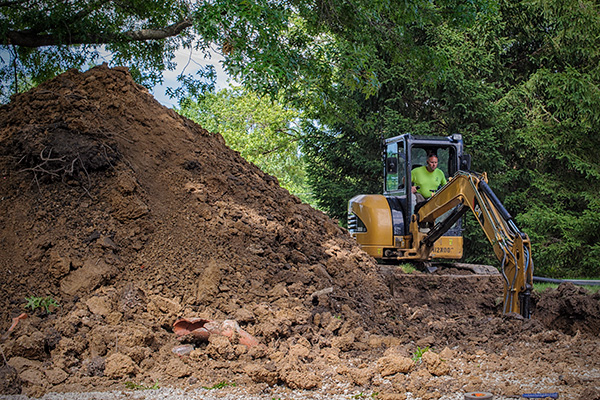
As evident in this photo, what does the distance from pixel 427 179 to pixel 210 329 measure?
5.58m

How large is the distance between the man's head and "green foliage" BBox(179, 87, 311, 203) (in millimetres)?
14423

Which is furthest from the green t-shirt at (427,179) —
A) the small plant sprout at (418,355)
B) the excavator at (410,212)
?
the small plant sprout at (418,355)

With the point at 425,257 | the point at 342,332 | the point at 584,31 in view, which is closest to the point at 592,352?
the point at 342,332

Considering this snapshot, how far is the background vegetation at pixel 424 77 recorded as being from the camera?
37.3 feet

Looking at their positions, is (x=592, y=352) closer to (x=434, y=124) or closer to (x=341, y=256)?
(x=341, y=256)

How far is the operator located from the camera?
9438mm

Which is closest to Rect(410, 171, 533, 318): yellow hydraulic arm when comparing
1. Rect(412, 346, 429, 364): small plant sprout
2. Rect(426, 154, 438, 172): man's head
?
Rect(426, 154, 438, 172): man's head

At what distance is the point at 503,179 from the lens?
15.5 meters

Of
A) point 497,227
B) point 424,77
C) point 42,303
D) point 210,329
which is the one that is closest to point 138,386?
point 210,329

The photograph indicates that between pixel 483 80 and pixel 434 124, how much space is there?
2029 millimetres

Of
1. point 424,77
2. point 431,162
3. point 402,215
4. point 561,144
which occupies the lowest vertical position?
point 402,215

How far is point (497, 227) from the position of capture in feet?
21.6

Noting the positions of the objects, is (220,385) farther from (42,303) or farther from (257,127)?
(257,127)

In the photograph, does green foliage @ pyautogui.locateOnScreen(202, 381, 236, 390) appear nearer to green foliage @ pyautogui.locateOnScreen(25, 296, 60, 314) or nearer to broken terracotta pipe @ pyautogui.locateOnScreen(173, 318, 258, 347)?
broken terracotta pipe @ pyautogui.locateOnScreen(173, 318, 258, 347)
